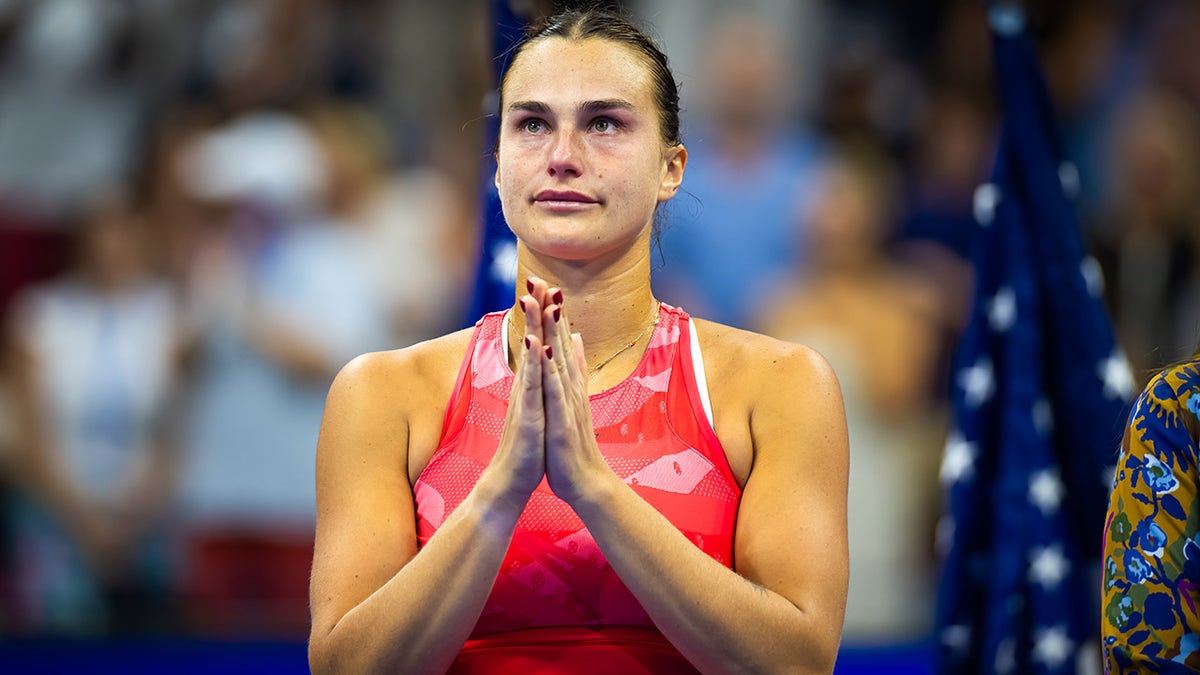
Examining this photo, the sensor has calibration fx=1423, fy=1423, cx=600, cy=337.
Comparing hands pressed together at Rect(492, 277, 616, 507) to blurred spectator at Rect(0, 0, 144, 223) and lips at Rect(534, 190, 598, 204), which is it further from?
blurred spectator at Rect(0, 0, 144, 223)

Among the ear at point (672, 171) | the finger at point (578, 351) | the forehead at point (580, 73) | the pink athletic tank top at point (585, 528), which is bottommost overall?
the pink athletic tank top at point (585, 528)

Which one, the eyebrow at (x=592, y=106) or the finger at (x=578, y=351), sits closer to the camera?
the finger at (x=578, y=351)

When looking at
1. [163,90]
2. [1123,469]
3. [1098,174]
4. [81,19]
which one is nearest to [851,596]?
[1098,174]

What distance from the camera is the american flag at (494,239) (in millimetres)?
3516

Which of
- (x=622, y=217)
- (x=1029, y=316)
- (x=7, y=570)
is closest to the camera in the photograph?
(x=622, y=217)

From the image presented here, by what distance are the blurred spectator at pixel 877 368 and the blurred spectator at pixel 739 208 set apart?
0.40ft

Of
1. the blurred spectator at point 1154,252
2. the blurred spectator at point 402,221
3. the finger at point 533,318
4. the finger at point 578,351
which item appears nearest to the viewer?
the finger at point 533,318

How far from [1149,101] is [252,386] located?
13.5 ft

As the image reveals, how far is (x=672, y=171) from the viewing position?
2801 mm

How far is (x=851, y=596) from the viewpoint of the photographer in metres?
5.82

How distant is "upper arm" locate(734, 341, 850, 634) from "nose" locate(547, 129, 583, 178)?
1.65ft

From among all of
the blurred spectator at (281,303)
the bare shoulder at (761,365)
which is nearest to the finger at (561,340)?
the bare shoulder at (761,365)

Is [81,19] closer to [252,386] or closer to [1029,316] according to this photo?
[252,386]

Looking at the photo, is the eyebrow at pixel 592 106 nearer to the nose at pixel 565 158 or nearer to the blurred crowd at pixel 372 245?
the nose at pixel 565 158
